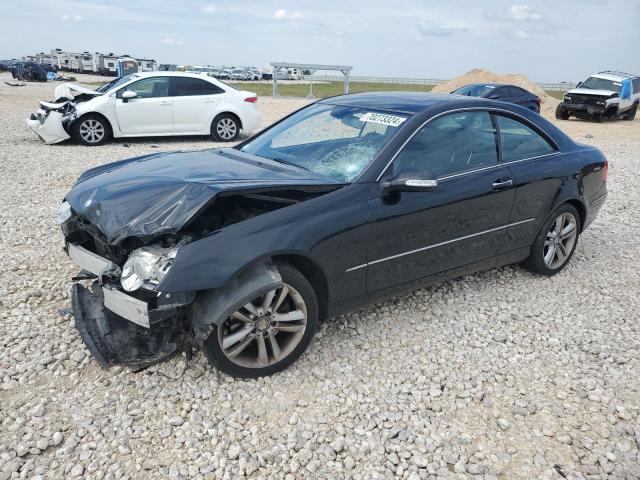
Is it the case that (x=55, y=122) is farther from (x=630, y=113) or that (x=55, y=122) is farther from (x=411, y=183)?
(x=630, y=113)

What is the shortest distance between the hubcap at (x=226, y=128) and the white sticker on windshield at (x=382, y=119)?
28.3 feet

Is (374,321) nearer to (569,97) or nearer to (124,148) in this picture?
(124,148)

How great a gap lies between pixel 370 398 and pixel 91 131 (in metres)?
10.1

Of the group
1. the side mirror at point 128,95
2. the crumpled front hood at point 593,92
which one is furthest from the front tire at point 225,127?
the crumpled front hood at point 593,92

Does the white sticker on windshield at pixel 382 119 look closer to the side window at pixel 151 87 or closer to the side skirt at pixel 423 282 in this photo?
the side skirt at pixel 423 282

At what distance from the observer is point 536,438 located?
9.13ft

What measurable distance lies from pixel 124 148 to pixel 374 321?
8.80 metres

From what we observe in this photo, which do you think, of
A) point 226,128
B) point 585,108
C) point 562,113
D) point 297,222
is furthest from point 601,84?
point 297,222

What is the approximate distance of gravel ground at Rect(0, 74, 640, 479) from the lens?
2557 millimetres

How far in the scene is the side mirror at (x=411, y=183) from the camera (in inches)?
126

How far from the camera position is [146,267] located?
111 inches

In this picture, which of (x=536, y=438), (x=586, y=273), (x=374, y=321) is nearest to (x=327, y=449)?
(x=536, y=438)

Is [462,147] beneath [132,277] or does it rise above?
above

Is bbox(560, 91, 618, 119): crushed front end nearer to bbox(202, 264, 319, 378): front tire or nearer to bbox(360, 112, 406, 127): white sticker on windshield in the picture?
bbox(360, 112, 406, 127): white sticker on windshield
